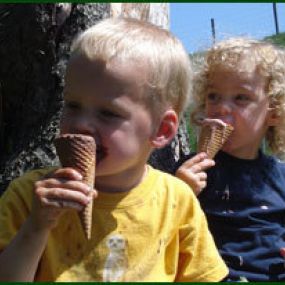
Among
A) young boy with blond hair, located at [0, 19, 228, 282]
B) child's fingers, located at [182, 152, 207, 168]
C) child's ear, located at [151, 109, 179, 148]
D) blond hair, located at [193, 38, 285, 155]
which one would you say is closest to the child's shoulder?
young boy with blond hair, located at [0, 19, 228, 282]

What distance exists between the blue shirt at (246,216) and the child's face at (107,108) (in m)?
0.83

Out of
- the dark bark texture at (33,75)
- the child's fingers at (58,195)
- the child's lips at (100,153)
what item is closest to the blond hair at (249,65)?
the dark bark texture at (33,75)

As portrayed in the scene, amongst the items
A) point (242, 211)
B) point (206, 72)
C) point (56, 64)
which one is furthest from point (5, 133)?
point (242, 211)

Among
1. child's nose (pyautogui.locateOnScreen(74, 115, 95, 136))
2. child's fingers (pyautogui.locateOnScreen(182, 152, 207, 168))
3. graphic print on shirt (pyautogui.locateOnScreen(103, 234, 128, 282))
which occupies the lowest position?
graphic print on shirt (pyautogui.locateOnScreen(103, 234, 128, 282))

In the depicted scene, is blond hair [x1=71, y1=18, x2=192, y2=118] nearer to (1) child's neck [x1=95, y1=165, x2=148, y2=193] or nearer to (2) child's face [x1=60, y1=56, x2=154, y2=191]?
(2) child's face [x1=60, y1=56, x2=154, y2=191]

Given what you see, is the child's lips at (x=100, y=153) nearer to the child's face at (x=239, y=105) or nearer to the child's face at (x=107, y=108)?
the child's face at (x=107, y=108)

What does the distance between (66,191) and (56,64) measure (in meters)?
1.49

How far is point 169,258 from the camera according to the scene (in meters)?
2.27

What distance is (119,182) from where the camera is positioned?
2.23m

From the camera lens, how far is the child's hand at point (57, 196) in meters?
1.86

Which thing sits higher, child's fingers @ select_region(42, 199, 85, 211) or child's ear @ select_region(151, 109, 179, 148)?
child's ear @ select_region(151, 109, 179, 148)

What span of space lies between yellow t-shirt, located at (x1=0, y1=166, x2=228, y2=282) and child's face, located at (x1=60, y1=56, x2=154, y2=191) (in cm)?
15

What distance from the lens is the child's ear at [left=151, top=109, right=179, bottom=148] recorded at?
2275 mm

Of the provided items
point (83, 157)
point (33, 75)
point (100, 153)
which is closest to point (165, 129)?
point (100, 153)
